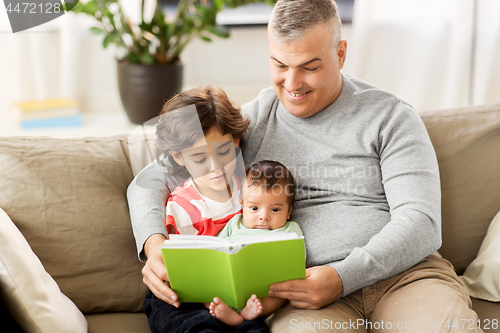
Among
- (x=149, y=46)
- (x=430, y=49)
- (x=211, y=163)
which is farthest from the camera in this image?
(x=430, y=49)

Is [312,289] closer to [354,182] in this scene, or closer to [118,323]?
[354,182]

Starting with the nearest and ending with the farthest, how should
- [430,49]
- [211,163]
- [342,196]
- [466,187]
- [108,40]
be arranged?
[211,163], [342,196], [466,187], [108,40], [430,49]

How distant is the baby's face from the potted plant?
1.36 meters

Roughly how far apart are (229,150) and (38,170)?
55 centimetres

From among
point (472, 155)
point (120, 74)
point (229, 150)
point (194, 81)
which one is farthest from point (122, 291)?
point (194, 81)

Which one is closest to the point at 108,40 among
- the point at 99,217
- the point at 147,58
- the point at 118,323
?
the point at 147,58

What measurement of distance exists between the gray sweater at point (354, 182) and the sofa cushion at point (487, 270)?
0.24 metres

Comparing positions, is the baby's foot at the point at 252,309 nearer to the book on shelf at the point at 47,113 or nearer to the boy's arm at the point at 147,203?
the boy's arm at the point at 147,203

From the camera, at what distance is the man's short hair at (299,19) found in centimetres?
127

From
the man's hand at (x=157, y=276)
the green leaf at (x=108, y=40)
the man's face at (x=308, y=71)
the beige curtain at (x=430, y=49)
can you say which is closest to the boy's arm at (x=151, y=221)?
the man's hand at (x=157, y=276)

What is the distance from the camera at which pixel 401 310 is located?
114 cm

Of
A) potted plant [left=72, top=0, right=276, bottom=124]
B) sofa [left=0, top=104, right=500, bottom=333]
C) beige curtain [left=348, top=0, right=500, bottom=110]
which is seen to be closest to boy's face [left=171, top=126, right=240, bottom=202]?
sofa [left=0, top=104, right=500, bottom=333]

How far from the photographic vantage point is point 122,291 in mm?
1311

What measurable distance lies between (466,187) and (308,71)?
2.14ft
